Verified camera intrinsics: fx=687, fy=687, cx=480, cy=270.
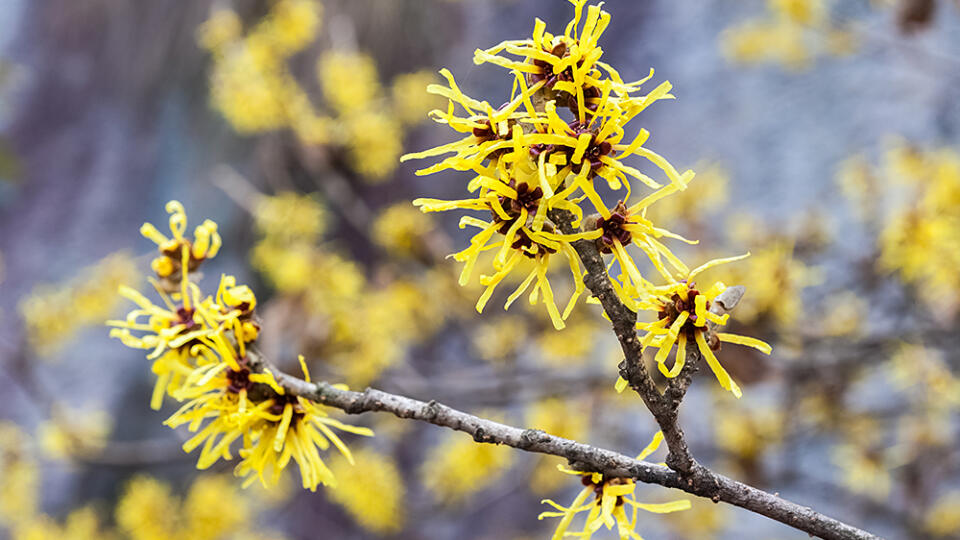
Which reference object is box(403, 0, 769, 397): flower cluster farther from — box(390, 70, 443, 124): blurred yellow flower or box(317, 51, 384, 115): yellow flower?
box(390, 70, 443, 124): blurred yellow flower

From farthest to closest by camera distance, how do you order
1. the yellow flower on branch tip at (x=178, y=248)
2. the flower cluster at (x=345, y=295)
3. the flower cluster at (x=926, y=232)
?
1. the flower cluster at (x=345, y=295)
2. the flower cluster at (x=926, y=232)
3. the yellow flower on branch tip at (x=178, y=248)

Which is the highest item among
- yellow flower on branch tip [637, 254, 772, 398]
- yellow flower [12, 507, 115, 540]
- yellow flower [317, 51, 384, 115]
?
yellow flower [317, 51, 384, 115]

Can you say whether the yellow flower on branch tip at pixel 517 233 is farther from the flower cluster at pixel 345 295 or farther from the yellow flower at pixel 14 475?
the yellow flower at pixel 14 475

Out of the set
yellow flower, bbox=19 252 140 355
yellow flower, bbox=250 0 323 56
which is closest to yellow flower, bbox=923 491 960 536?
yellow flower, bbox=250 0 323 56

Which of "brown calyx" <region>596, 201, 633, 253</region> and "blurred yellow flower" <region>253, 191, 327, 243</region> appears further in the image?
"blurred yellow flower" <region>253, 191, 327, 243</region>

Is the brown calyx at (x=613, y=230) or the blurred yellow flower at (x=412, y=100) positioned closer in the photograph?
the brown calyx at (x=613, y=230)

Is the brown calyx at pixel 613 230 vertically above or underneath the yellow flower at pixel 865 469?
underneath

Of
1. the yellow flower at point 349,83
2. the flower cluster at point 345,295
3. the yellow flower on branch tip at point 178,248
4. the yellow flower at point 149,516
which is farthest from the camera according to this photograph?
the yellow flower at point 349,83

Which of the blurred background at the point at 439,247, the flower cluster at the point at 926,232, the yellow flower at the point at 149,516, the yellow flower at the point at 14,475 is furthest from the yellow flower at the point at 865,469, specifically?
the yellow flower at the point at 14,475

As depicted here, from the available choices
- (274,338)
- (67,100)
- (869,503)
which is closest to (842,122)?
(869,503)
